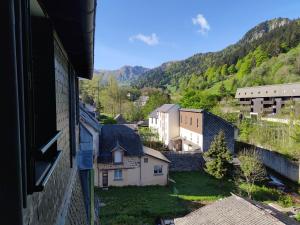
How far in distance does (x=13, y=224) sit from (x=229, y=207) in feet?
37.9

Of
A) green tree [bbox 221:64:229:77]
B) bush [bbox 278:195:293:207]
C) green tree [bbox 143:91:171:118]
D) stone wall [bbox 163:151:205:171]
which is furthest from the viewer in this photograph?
green tree [bbox 221:64:229:77]

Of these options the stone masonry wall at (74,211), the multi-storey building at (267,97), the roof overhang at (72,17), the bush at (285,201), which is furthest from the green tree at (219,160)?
the multi-storey building at (267,97)

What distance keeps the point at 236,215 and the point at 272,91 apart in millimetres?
37186

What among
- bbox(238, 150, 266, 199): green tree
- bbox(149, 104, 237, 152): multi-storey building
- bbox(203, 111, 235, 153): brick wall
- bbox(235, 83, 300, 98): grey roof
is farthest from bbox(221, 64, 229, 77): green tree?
bbox(238, 150, 266, 199): green tree

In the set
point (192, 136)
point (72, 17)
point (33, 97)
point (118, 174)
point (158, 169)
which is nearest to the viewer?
point (33, 97)

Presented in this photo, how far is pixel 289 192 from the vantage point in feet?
61.4

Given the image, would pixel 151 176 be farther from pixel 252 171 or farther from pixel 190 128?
pixel 190 128

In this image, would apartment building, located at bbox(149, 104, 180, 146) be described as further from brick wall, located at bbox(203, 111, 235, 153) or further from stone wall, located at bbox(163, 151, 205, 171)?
stone wall, located at bbox(163, 151, 205, 171)

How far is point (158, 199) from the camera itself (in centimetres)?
1744

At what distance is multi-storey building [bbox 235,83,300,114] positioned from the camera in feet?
130

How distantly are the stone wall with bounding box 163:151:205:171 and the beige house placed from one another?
319 centimetres

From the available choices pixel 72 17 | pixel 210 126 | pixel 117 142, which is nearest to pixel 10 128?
pixel 72 17

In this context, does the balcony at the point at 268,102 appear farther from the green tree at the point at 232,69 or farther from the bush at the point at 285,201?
the green tree at the point at 232,69

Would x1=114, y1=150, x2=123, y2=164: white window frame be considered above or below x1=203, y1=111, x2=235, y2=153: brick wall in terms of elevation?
below
